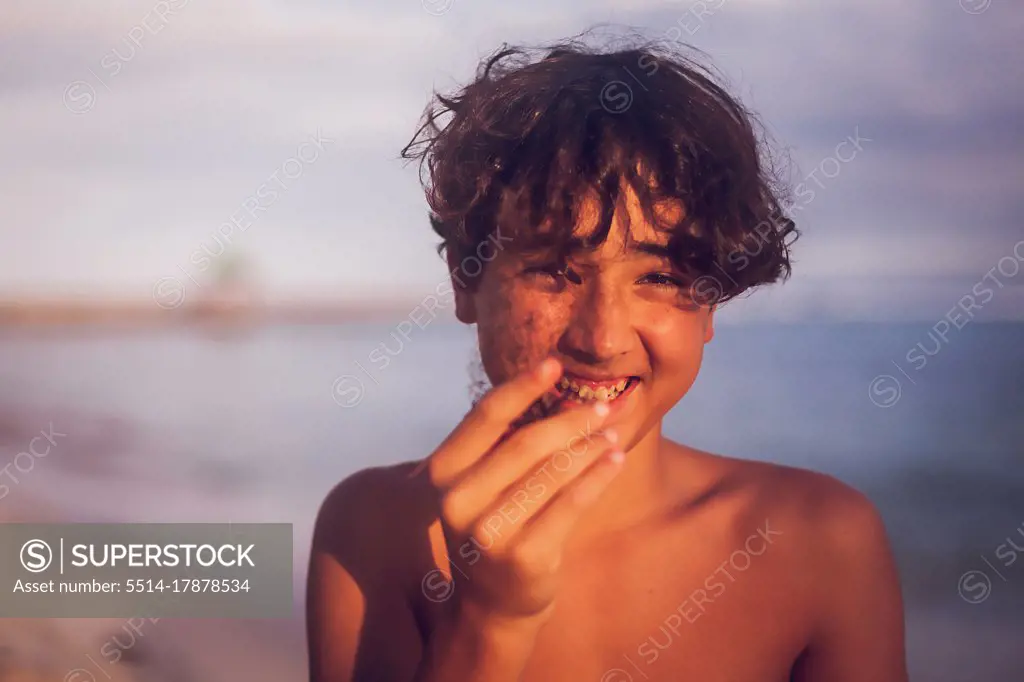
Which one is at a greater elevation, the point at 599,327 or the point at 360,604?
the point at 599,327

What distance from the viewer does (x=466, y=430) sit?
3.10 feet

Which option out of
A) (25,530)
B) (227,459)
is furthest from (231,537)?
(25,530)

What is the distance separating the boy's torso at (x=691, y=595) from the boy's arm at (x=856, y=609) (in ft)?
0.07

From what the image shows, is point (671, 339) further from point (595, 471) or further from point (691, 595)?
point (691, 595)

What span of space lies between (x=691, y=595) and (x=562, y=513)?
0.36 m

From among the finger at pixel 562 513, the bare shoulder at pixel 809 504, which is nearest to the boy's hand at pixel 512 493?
the finger at pixel 562 513

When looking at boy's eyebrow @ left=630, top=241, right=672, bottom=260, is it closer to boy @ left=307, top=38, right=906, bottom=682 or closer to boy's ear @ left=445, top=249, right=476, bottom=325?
boy @ left=307, top=38, right=906, bottom=682

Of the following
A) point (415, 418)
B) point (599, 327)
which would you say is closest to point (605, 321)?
point (599, 327)

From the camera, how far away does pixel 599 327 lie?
100 cm

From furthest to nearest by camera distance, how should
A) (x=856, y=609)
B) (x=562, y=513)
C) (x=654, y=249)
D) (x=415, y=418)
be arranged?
(x=415, y=418)
(x=856, y=609)
(x=654, y=249)
(x=562, y=513)

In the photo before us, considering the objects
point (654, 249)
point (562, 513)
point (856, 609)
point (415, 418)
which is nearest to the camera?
point (562, 513)

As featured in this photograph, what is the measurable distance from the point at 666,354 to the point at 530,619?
0.33 metres

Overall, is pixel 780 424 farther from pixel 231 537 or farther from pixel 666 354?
pixel 231 537

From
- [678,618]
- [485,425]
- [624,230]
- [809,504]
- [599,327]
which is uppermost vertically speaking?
[624,230]
